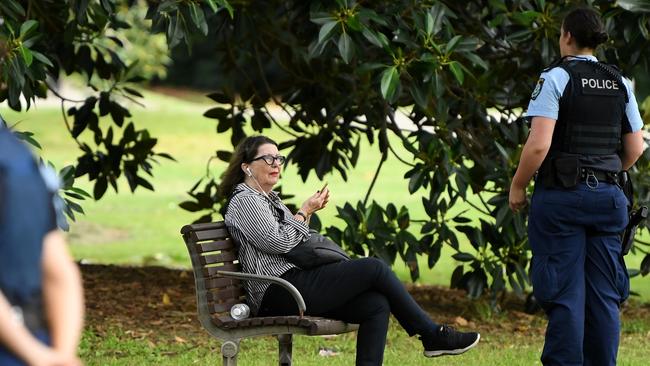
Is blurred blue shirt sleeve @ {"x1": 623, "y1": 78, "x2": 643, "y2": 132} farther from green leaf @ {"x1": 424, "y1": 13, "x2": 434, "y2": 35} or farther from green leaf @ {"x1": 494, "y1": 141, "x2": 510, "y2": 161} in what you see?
green leaf @ {"x1": 494, "y1": 141, "x2": 510, "y2": 161}

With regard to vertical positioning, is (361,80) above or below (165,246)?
above

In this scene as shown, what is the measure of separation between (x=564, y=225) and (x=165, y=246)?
10.4m

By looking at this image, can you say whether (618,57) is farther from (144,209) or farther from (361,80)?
(144,209)

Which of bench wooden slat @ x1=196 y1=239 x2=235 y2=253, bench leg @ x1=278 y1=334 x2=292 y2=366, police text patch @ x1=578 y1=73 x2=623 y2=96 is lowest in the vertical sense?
bench leg @ x1=278 y1=334 x2=292 y2=366

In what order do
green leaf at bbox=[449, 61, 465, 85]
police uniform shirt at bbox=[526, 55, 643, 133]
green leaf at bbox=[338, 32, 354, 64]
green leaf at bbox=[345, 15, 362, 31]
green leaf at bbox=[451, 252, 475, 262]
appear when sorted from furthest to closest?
green leaf at bbox=[451, 252, 475, 262]
green leaf at bbox=[449, 61, 465, 85]
green leaf at bbox=[345, 15, 362, 31]
green leaf at bbox=[338, 32, 354, 64]
police uniform shirt at bbox=[526, 55, 643, 133]

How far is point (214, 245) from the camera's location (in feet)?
19.0

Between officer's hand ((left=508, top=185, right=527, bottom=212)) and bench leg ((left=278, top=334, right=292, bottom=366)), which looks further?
bench leg ((left=278, top=334, right=292, bottom=366))

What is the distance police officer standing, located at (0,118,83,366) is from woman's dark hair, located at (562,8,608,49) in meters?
3.41

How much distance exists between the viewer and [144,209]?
65.3 feet

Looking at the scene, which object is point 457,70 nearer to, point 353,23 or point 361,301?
point 353,23

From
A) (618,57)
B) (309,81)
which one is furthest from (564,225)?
(309,81)

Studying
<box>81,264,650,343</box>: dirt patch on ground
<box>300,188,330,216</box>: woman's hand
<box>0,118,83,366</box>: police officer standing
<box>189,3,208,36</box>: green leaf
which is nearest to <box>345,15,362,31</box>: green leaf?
<box>189,3,208,36</box>: green leaf

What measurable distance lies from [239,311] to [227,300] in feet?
0.37

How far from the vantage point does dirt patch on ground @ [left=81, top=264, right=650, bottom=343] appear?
27.0 ft
